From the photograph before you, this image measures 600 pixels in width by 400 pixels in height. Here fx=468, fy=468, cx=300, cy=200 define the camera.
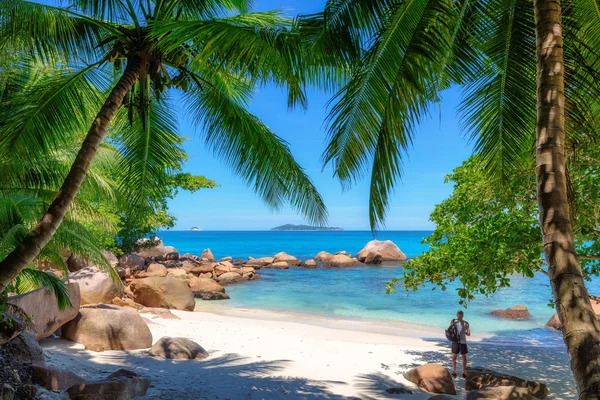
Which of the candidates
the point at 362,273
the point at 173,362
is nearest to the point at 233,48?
the point at 173,362

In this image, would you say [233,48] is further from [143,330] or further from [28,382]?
[143,330]

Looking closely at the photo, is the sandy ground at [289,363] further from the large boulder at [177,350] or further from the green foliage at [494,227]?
the green foliage at [494,227]

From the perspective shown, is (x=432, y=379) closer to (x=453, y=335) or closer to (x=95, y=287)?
(x=453, y=335)

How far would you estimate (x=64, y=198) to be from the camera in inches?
211

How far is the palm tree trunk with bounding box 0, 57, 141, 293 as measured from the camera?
495 centimetres

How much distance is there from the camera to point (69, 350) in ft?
30.7

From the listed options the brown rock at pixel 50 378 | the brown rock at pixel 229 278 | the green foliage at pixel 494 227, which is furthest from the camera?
the brown rock at pixel 229 278

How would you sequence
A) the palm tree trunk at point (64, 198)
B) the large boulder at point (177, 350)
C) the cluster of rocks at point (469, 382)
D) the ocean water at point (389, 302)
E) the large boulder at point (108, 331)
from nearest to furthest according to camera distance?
the palm tree trunk at point (64, 198)
the cluster of rocks at point (469, 382)
the large boulder at point (177, 350)
the large boulder at point (108, 331)
the ocean water at point (389, 302)

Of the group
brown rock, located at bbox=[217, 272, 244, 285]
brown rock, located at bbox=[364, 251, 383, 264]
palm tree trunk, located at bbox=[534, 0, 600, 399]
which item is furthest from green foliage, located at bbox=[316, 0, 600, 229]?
brown rock, located at bbox=[364, 251, 383, 264]

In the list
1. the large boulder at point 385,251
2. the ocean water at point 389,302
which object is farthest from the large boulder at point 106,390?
the large boulder at point 385,251

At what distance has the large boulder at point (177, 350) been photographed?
30.9ft

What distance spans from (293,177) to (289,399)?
135 inches

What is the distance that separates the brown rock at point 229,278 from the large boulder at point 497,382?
24.4m

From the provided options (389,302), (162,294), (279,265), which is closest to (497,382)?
(162,294)
